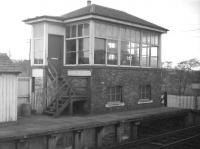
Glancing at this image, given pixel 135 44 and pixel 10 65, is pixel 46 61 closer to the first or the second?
pixel 10 65

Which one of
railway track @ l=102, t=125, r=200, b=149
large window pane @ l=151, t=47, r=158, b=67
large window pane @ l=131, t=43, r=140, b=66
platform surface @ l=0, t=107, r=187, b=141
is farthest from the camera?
large window pane @ l=151, t=47, r=158, b=67

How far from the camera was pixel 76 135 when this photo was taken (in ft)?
39.2

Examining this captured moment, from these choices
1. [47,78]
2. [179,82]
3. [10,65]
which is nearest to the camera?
[10,65]

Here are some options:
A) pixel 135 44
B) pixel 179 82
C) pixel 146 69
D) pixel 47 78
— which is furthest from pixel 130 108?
pixel 179 82

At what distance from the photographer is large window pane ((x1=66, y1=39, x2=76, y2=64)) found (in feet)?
55.0

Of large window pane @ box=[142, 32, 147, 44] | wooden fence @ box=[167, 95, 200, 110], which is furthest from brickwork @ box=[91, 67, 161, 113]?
wooden fence @ box=[167, 95, 200, 110]

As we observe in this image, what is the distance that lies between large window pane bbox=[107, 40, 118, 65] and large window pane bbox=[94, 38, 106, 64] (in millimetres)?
486

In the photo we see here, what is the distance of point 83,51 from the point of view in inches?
635

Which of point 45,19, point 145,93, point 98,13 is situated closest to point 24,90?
point 45,19

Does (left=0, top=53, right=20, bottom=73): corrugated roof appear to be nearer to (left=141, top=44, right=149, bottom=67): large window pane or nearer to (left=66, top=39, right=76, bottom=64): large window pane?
(left=66, top=39, right=76, bottom=64): large window pane

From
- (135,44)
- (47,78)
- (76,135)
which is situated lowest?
(76,135)

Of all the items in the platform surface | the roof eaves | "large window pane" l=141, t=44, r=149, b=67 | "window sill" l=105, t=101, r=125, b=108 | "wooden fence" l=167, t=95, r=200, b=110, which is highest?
Answer: the roof eaves

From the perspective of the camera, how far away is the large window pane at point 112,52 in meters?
16.6

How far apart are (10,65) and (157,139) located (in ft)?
28.8
